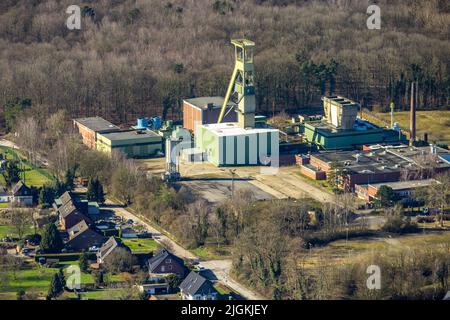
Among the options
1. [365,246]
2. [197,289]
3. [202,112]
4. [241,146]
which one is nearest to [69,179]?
[241,146]

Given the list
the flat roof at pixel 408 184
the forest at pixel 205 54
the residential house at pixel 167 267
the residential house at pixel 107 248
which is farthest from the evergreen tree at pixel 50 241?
the forest at pixel 205 54

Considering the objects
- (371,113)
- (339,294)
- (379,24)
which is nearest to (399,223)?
(339,294)

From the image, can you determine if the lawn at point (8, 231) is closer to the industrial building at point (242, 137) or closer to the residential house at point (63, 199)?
the residential house at point (63, 199)

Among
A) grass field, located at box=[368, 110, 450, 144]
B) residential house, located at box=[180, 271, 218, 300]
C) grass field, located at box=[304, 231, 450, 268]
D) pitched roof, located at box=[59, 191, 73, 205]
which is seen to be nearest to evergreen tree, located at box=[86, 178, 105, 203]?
pitched roof, located at box=[59, 191, 73, 205]

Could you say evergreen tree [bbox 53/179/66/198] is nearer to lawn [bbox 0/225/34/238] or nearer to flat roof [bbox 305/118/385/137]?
lawn [bbox 0/225/34/238]

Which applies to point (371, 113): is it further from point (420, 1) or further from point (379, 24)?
point (420, 1)

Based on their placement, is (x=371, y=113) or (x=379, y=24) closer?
(x=371, y=113)
